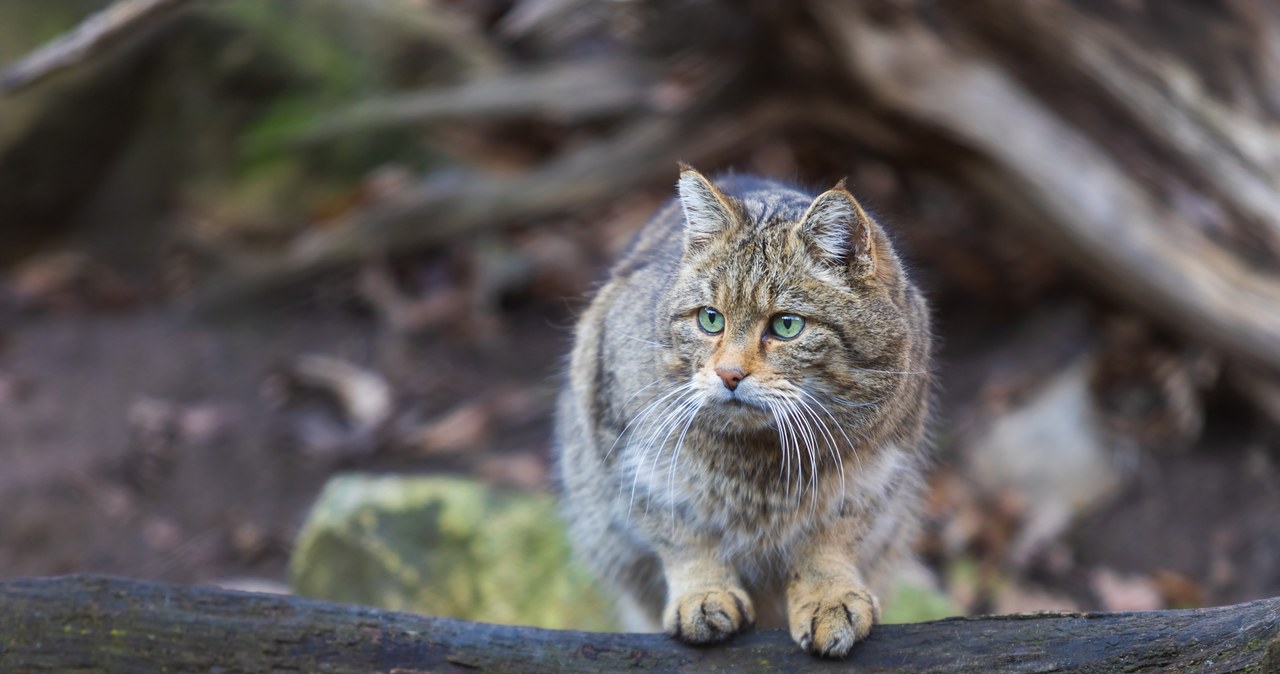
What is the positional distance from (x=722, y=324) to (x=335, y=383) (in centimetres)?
388

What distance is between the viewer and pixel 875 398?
310 cm

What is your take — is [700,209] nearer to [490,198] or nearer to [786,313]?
[786,313]

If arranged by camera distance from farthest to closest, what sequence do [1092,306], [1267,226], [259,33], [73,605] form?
[259,33] < [1092,306] < [1267,226] < [73,605]

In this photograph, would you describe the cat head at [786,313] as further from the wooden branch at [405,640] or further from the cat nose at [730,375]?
the wooden branch at [405,640]

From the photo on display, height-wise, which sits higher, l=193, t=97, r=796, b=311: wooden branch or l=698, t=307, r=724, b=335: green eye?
l=193, t=97, r=796, b=311: wooden branch

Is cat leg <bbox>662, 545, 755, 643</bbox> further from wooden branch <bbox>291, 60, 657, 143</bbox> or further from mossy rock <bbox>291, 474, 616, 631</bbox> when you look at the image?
wooden branch <bbox>291, 60, 657, 143</bbox>

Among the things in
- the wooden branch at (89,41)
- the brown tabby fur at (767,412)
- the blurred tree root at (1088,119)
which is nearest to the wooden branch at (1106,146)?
the blurred tree root at (1088,119)

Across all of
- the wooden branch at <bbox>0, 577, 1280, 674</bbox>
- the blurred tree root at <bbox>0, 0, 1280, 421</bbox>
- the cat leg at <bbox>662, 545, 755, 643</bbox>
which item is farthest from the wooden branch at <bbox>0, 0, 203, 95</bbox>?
the cat leg at <bbox>662, 545, 755, 643</bbox>

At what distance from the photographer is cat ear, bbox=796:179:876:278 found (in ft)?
9.86

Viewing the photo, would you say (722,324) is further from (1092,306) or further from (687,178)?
(1092,306)

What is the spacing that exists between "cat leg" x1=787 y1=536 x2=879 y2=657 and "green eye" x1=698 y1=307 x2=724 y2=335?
68 centimetres

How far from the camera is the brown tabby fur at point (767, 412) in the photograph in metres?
2.98

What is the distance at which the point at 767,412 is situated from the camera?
9.76 feet

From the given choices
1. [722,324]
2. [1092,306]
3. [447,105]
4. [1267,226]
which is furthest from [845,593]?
[447,105]
